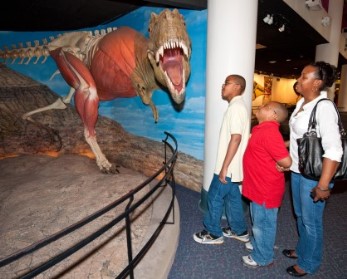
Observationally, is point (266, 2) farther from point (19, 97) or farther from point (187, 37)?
point (19, 97)

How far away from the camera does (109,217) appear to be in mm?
3033

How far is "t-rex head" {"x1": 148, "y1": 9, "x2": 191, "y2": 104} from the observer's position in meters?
3.15

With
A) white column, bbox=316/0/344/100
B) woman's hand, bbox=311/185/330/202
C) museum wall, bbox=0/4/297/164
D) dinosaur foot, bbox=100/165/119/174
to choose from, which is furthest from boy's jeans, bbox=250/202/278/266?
white column, bbox=316/0/344/100

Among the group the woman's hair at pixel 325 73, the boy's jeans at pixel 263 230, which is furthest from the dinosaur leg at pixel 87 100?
the woman's hair at pixel 325 73

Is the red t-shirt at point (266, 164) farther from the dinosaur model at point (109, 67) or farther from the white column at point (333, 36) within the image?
the white column at point (333, 36)

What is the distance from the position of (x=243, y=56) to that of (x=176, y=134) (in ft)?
5.65

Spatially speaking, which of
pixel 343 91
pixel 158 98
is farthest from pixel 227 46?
pixel 343 91

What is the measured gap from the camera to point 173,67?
3436 mm

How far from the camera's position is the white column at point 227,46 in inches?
109

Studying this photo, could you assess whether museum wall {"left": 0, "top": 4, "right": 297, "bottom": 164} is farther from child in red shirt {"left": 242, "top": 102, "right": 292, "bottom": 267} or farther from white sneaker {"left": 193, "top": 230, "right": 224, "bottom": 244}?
child in red shirt {"left": 242, "top": 102, "right": 292, "bottom": 267}

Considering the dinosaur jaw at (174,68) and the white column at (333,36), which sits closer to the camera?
the dinosaur jaw at (174,68)

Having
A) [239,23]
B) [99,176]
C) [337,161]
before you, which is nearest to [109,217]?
[99,176]

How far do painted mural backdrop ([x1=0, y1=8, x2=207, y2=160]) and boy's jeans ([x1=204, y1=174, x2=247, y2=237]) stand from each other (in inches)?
51.4

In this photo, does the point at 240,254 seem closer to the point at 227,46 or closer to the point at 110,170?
the point at 227,46
